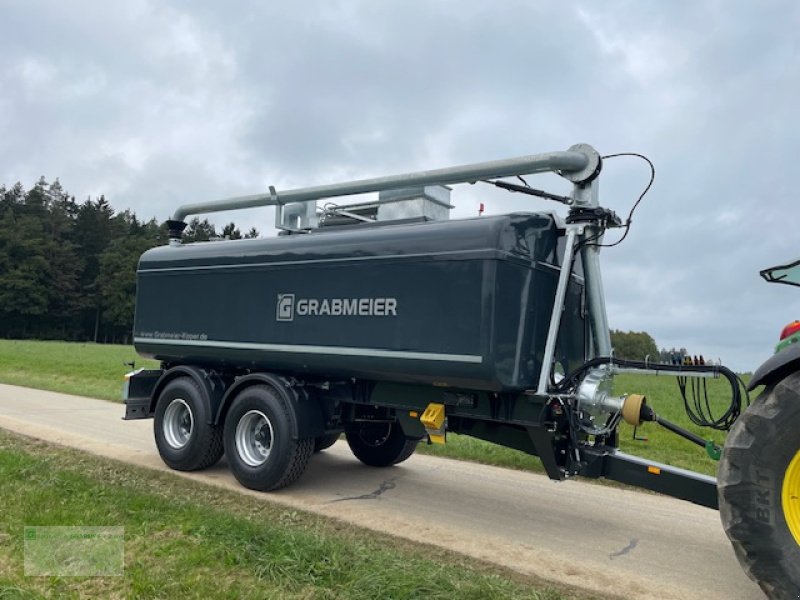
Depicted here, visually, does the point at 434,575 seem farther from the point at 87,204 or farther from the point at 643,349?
the point at 87,204

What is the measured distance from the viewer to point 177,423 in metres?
8.18

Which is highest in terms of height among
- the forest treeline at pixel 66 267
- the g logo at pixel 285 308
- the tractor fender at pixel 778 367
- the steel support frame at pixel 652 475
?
the forest treeline at pixel 66 267

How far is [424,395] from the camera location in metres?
6.20

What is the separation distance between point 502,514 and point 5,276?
71.0m

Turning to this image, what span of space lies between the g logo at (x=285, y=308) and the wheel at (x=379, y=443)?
189cm

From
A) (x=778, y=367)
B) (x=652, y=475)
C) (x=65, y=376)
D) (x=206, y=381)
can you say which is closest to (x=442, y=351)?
(x=652, y=475)

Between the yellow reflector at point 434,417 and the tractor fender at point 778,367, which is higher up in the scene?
the tractor fender at point 778,367

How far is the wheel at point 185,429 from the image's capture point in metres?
7.61

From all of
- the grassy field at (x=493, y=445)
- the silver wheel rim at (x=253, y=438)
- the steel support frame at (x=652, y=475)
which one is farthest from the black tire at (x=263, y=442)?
the grassy field at (x=493, y=445)

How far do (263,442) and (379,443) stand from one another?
5.34 feet

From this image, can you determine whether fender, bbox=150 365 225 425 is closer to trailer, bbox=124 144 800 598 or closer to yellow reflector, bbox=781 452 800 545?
trailer, bbox=124 144 800 598

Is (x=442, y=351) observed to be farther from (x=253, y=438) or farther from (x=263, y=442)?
(x=253, y=438)

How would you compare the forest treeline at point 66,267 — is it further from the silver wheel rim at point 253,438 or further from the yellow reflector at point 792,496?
the yellow reflector at point 792,496

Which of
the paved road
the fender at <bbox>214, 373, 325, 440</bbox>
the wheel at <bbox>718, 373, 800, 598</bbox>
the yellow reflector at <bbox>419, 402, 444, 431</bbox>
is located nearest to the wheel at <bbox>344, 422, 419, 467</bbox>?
the paved road
